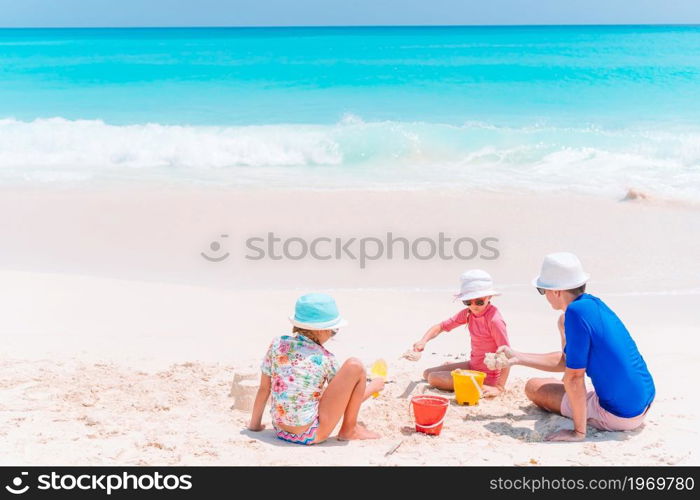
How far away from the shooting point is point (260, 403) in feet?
13.9

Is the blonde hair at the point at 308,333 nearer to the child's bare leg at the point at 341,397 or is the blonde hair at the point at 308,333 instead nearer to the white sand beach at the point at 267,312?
the child's bare leg at the point at 341,397

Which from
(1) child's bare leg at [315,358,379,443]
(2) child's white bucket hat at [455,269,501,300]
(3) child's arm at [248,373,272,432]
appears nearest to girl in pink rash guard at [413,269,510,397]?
(2) child's white bucket hat at [455,269,501,300]

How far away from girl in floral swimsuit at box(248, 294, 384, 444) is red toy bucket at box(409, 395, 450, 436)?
0.34 metres

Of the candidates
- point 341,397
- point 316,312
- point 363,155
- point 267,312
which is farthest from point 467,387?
point 363,155

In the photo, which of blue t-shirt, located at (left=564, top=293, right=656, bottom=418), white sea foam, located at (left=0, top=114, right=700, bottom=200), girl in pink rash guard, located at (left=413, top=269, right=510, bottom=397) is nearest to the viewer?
blue t-shirt, located at (left=564, top=293, right=656, bottom=418)

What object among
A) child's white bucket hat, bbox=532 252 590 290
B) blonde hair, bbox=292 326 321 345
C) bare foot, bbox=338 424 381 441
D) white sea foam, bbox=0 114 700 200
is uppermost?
white sea foam, bbox=0 114 700 200

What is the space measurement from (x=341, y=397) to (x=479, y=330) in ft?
4.33

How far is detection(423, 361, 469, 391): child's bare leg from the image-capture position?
205 inches

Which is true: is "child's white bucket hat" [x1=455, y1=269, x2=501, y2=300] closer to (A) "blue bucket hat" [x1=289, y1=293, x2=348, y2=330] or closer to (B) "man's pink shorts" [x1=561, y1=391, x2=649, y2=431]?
(B) "man's pink shorts" [x1=561, y1=391, x2=649, y2=431]

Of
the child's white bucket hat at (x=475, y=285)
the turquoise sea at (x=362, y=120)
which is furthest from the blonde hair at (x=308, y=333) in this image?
the turquoise sea at (x=362, y=120)

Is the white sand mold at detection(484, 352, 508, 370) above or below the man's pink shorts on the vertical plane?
above

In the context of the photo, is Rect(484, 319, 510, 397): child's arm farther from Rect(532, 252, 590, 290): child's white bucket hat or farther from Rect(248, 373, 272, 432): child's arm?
Rect(248, 373, 272, 432): child's arm

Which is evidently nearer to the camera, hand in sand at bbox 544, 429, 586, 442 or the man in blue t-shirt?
Result: the man in blue t-shirt

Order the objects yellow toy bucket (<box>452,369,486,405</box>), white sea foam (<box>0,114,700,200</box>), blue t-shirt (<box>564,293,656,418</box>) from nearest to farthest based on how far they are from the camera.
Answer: blue t-shirt (<box>564,293,656,418</box>) < yellow toy bucket (<box>452,369,486,405</box>) < white sea foam (<box>0,114,700,200</box>)
